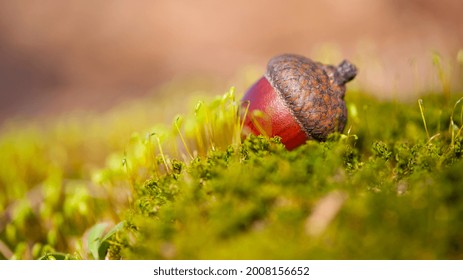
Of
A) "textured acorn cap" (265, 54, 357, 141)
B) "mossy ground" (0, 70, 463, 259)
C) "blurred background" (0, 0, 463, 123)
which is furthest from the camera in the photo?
"blurred background" (0, 0, 463, 123)

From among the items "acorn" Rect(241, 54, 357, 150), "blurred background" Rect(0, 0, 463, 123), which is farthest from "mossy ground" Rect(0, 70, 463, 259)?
"blurred background" Rect(0, 0, 463, 123)

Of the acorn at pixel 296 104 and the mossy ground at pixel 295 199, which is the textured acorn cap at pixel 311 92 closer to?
the acorn at pixel 296 104

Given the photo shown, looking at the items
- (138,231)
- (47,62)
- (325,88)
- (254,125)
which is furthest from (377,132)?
(47,62)

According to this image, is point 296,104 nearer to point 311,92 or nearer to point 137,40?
point 311,92

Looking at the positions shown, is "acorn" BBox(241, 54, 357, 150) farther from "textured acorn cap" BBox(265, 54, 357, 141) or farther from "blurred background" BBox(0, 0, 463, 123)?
"blurred background" BBox(0, 0, 463, 123)

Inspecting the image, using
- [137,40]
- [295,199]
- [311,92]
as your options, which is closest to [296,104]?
[311,92]

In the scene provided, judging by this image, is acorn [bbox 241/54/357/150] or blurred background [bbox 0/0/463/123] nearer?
acorn [bbox 241/54/357/150]

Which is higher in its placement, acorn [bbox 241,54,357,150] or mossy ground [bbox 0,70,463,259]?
acorn [bbox 241,54,357,150]

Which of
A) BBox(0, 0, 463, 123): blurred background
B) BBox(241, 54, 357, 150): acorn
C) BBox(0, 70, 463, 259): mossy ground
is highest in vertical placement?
BBox(0, 0, 463, 123): blurred background
